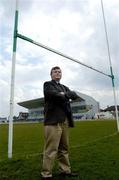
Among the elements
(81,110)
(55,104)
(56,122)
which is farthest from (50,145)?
(81,110)

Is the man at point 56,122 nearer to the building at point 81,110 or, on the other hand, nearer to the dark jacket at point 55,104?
the dark jacket at point 55,104

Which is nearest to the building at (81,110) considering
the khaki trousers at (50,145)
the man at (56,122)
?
the man at (56,122)

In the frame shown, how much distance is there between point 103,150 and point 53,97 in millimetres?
3297

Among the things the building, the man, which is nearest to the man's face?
the man

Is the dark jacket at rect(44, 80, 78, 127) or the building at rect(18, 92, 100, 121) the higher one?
the building at rect(18, 92, 100, 121)

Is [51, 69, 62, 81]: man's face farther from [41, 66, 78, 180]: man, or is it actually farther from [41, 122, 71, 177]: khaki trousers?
[41, 122, 71, 177]: khaki trousers

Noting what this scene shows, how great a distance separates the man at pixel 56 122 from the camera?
470 cm

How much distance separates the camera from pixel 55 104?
4.83 meters

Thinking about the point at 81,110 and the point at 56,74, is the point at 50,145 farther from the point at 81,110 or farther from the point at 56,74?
the point at 81,110

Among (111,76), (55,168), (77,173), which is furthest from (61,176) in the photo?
(111,76)

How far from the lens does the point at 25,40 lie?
22.9 feet

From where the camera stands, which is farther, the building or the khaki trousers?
the building

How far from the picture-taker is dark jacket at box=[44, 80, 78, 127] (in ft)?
15.5

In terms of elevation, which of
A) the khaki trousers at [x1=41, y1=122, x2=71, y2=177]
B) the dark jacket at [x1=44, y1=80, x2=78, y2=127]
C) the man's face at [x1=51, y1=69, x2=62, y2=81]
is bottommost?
the khaki trousers at [x1=41, y1=122, x2=71, y2=177]
